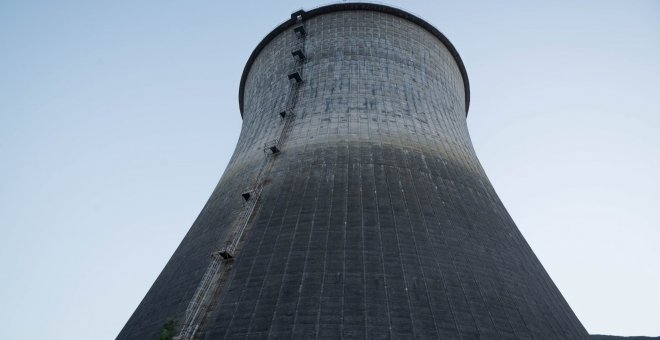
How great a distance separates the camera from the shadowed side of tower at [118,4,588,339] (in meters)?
7.94

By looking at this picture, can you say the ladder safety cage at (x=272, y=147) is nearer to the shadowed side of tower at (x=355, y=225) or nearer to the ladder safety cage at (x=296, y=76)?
the shadowed side of tower at (x=355, y=225)

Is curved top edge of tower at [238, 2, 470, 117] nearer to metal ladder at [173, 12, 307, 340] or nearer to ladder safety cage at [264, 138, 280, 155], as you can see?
metal ladder at [173, 12, 307, 340]

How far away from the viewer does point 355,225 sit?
9328mm

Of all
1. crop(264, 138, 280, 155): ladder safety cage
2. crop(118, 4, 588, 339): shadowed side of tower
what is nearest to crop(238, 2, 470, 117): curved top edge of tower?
crop(118, 4, 588, 339): shadowed side of tower

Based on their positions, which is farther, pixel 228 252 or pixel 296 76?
pixel 296 76

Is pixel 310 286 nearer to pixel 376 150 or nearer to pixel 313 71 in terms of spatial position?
pixel 376 150

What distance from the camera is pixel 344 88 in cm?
1292

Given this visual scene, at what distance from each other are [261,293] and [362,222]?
7.75 feet

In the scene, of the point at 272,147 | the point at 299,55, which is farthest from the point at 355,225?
the point at 299,55

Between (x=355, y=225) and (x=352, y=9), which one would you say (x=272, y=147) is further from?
(x=352, y=9)

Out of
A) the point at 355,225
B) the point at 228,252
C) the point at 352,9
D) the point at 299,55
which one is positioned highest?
the point at 352,9

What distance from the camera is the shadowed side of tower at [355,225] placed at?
7.94 m

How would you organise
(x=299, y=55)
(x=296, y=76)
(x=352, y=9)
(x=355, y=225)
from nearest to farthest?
(x=355, y=225), (x=296, y=76), (x=299, y=55), (x=352, y=9)

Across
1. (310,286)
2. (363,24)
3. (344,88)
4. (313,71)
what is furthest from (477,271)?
(363,24)
